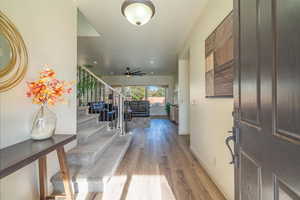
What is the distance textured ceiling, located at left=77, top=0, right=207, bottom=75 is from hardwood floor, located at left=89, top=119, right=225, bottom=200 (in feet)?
8.89

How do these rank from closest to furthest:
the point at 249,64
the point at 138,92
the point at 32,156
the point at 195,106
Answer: the point at 249,64, the point at 32,156, the point at 195,106, the point at 138,92

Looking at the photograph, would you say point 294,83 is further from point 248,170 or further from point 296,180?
point 248,170

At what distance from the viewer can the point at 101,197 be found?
2.05m

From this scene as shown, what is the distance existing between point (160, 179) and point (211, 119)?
1.17 meters

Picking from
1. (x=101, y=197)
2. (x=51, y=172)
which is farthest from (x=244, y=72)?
(x=51, y=172)

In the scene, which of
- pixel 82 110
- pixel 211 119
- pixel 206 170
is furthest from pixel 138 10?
pixel 82 110

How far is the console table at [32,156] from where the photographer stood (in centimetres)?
104

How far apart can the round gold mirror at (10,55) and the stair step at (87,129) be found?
1686mm

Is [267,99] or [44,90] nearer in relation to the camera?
[267,99]

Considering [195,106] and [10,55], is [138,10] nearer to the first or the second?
[10,55]

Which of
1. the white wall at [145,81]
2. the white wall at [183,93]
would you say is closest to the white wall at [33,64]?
the white wall at [183,93]

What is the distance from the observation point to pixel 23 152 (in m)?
1.25

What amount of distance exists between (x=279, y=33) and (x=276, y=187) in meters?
0.66

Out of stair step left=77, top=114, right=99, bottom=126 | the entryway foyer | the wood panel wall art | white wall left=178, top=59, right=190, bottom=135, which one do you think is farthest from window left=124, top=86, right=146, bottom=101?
the wood panel wall art
